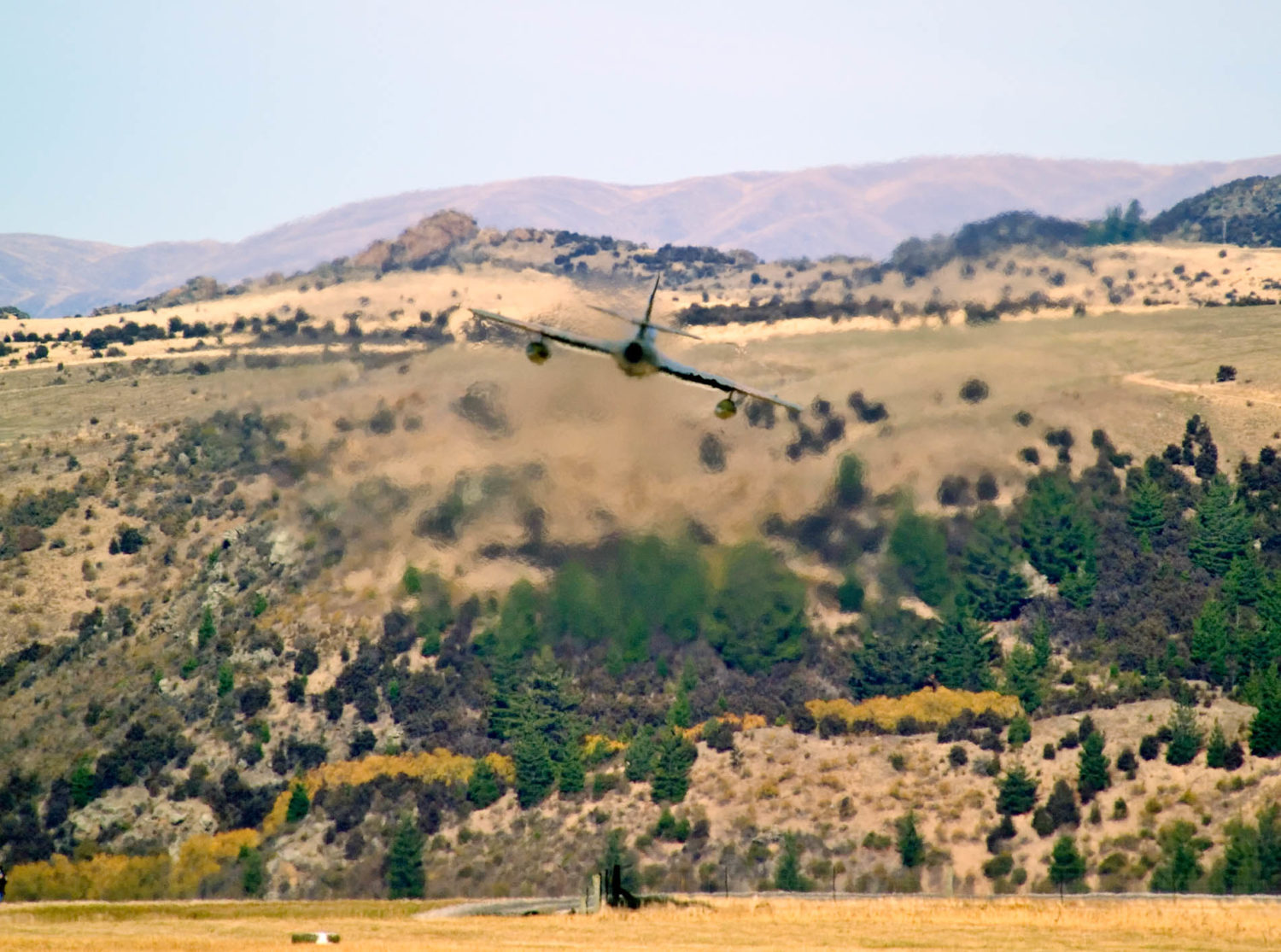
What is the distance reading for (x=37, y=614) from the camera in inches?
4675

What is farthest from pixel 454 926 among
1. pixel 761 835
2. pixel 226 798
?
pixel 226 798

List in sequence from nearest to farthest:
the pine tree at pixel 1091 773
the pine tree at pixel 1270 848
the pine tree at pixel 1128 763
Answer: the pine tree at pixel 1270 848, the pine tree at pixel 1091 773, the pine tree at pixel 1128 763

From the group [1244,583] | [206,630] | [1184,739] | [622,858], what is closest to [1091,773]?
[1184,739]

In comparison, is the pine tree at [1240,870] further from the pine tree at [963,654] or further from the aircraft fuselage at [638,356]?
the aircraft fuselage at [638,356]

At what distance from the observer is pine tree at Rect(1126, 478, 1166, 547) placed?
130 metres

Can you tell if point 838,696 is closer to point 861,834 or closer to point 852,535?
point 852,535

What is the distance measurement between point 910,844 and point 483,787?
26.6 metres

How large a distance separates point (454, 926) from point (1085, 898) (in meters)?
29.0

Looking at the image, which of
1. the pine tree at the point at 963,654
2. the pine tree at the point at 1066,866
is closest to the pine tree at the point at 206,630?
the pine tree at the point at 963,654

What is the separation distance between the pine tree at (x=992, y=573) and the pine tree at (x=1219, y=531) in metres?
13.7

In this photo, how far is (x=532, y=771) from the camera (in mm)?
103938

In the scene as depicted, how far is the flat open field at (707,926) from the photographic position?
52938mm

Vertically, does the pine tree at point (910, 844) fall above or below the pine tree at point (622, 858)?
above

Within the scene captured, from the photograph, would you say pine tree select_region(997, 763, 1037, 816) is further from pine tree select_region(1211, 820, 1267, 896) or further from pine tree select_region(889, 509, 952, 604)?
pine tree select_region(889, 509, 952, 604)
